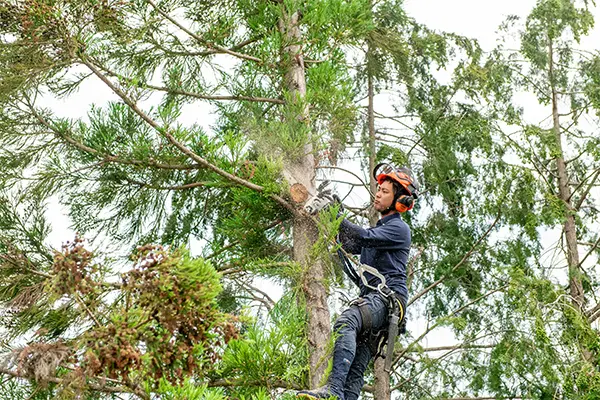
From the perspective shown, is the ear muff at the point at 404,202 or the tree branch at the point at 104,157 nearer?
the ear muff at the point at 404,202

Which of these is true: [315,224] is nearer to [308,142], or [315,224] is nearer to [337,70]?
[308,142]

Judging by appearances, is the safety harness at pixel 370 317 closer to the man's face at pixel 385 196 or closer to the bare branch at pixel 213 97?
the man's face at pixel 385 196

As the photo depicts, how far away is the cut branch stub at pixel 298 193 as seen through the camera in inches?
293

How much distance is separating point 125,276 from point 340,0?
424 cm

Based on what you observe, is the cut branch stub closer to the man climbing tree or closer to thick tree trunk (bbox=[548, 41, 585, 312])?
the man climbing tree

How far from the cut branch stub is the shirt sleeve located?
47 centimetres

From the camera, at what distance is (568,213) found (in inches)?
541

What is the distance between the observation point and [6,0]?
7.45 metres

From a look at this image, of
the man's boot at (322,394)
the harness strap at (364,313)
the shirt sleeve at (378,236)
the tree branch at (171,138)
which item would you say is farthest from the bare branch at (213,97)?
the man's boot at (322,394)

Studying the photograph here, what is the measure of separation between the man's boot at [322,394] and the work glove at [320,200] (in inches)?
60.8

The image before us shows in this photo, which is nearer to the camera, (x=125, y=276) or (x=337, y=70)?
(x=125, y=276)

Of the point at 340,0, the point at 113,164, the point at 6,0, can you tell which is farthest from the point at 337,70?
the point at 6,0

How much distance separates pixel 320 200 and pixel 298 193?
0.72 ft

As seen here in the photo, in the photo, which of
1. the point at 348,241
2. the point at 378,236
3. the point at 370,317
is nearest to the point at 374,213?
the point at 348,241
